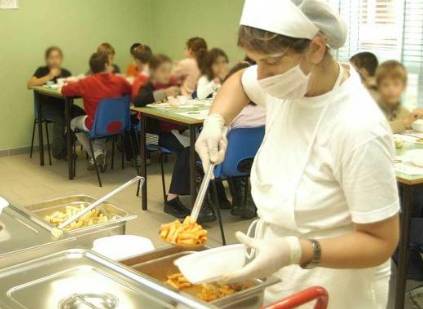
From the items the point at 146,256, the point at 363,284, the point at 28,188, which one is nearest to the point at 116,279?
the point at 146,256

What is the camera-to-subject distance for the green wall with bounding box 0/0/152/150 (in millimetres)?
5262

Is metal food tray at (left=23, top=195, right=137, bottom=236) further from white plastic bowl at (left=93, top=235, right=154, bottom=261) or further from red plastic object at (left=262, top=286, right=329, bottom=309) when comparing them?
red plastic object at (left=262, top=286, right=329, bottom=309)

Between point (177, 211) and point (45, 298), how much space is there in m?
2.56

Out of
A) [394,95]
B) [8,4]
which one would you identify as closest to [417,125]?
[394,95]

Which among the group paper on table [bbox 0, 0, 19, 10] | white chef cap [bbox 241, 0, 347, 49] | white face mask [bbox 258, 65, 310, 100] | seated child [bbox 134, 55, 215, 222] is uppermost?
paper on table [bbox 0, 0, 19, 10]

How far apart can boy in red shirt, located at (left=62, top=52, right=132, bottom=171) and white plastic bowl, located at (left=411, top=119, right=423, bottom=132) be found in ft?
7.29

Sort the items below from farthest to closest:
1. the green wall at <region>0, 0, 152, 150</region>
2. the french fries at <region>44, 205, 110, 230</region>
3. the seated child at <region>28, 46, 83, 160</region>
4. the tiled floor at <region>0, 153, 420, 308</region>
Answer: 1. the green wall at <region>0, 0, 152, 150</region>
2. the seated child at <region>28, 46, 83, 160</region>
3. the tiled floor at <region>0, 153, 420, 308</region>
4. the french fries at <region>44, 205, 110, 230</region>

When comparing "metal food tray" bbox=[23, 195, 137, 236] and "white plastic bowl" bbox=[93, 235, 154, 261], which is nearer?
"white plastic bowl" bbox=[93, 235, 154, 261]

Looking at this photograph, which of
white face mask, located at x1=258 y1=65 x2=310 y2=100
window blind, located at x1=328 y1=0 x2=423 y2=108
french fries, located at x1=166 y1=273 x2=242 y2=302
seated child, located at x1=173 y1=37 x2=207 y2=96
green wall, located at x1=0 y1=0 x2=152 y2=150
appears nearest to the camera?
white face mask, located at x1=258 y1=65 x2=310 y2=100

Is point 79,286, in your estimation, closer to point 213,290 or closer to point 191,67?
point 213,290

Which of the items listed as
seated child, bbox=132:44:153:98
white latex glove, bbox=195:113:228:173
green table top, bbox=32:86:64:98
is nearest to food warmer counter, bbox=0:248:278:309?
white latex glove, bbox=195:113:228:173

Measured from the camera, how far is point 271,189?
1.21 m

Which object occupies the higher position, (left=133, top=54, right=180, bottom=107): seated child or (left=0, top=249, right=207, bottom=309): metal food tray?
(left=133, top=54, right=180, bottom=107): seated child

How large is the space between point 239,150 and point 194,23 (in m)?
2.74
